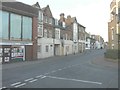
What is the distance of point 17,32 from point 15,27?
81cm

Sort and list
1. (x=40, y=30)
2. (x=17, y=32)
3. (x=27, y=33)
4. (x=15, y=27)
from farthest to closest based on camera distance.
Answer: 1. (x=40, y=30)
2. (x=27, y=33)
3. (x=17, y=32)
4. (x=15, y=27)

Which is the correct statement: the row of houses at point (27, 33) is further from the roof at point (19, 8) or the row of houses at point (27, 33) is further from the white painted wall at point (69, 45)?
the white painted wall at point (69, 45)

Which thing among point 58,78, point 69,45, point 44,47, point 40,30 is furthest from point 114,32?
point 58,78

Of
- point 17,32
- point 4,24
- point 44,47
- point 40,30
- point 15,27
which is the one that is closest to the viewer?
point 4,24

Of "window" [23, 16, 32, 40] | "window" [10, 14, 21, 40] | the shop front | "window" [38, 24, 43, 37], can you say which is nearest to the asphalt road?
the shop front

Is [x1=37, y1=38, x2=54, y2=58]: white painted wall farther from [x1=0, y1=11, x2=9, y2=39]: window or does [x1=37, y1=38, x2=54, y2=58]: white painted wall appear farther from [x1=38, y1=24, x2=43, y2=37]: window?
[x1=0, y1=11, x2=9, y2=39]: window

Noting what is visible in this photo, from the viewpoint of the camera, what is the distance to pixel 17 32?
1188 inches

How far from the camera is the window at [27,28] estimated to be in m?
31.8

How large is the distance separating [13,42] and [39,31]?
9.89m

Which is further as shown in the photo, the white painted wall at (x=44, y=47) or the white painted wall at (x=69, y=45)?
the white painted wall at (x=69, y=45)

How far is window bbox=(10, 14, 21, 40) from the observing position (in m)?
29.0

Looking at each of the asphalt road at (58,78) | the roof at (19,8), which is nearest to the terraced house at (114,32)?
the roof at (19,8)

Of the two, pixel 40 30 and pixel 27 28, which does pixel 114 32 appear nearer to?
pixel 40 30

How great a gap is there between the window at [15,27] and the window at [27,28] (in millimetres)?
1241
